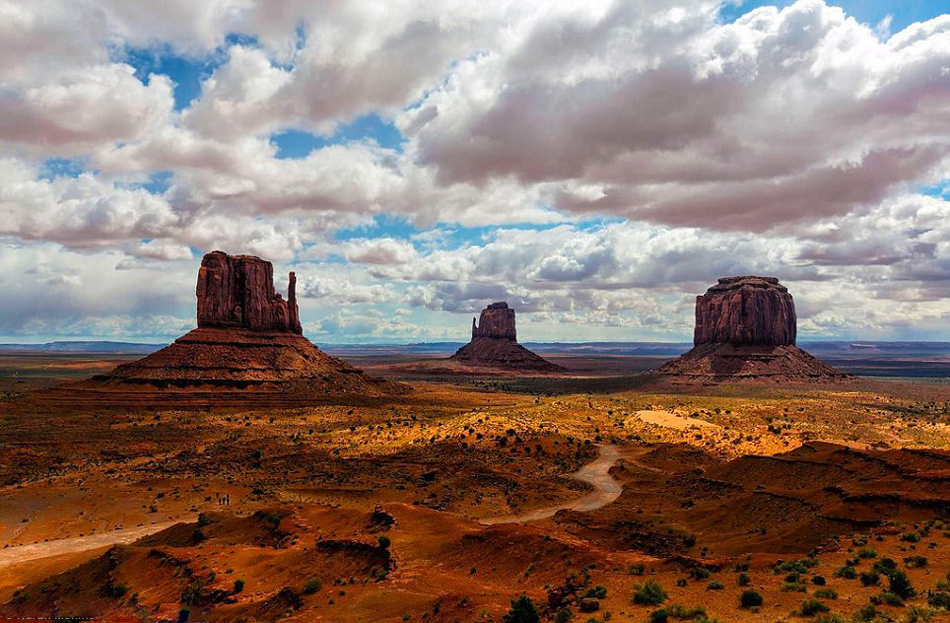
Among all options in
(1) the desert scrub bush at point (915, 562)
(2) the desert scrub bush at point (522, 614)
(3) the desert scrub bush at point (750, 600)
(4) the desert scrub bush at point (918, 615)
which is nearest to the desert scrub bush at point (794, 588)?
(3) the desert scrub bush at point (750, 600)

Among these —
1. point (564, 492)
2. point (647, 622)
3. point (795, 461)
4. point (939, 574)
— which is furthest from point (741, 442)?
point (647, 622)

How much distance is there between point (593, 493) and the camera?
5269cm

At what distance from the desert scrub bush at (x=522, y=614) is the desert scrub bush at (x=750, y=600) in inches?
299

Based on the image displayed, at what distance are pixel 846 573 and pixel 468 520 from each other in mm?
21681

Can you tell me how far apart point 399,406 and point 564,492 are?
6904cm

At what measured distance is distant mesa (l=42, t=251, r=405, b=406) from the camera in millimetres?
113375

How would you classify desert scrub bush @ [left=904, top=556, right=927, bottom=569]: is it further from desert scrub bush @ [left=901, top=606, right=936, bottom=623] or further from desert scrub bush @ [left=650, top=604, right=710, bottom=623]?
desert scrub bush @ [left=650, top=604, right=710, bottom=623]

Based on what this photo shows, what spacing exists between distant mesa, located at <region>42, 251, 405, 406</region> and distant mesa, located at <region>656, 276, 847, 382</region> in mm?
99859

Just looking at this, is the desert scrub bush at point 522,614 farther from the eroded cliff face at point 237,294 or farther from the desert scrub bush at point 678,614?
the eroded cliff face at point 237,294

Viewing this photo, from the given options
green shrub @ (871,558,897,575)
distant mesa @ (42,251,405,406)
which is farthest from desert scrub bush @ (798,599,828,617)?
distant mesa @ (42,251,405,406)

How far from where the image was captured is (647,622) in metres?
20.6

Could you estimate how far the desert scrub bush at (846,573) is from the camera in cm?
2342

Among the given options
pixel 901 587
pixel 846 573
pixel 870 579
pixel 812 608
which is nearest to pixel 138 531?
pixel 812 608

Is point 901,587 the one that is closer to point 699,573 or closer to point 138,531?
point 699,573
